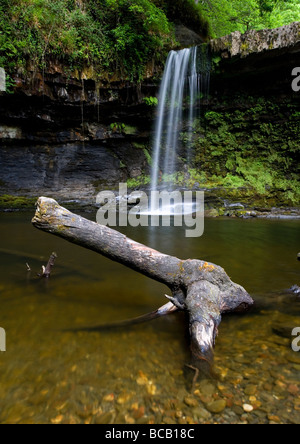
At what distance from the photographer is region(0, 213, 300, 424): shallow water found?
124 cm

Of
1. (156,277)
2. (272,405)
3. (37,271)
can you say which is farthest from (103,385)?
(37,271)

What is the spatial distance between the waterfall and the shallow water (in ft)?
36.9

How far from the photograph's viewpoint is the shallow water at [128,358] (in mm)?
1242

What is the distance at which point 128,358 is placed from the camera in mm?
1625

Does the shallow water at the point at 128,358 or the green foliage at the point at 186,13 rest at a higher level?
the green foliage at the point at 186,13

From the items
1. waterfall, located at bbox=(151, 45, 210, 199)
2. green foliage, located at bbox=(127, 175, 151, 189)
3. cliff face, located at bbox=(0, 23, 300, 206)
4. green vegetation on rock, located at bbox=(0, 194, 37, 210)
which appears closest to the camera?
cliff face, located at bbox=(0, 23, 300, 206)

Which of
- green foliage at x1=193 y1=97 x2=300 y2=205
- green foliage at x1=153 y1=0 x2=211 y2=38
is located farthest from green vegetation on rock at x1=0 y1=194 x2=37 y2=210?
green foliage at x1=153 y1=0 x2=211 y2=38

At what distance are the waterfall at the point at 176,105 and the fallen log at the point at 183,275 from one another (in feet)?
36.5

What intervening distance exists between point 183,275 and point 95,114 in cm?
1275

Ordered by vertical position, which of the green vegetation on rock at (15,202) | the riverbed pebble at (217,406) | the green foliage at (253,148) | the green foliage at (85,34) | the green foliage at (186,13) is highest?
the green foliage at (186,13)

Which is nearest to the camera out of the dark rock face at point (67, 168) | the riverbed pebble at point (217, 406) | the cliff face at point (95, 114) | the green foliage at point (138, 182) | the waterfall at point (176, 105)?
the riverbed pebble at point (217, 406)

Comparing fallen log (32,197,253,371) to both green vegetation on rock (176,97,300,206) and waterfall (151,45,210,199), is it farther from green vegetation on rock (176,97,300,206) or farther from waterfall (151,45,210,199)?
waterfall (151,45,210,199)

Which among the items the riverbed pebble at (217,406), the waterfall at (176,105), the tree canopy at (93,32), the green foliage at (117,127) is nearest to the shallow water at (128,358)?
the riverbed pebble at (217,406)

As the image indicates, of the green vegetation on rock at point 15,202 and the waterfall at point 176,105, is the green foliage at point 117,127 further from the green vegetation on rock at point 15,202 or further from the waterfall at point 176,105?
the green vegetation on rock at point 15,202
